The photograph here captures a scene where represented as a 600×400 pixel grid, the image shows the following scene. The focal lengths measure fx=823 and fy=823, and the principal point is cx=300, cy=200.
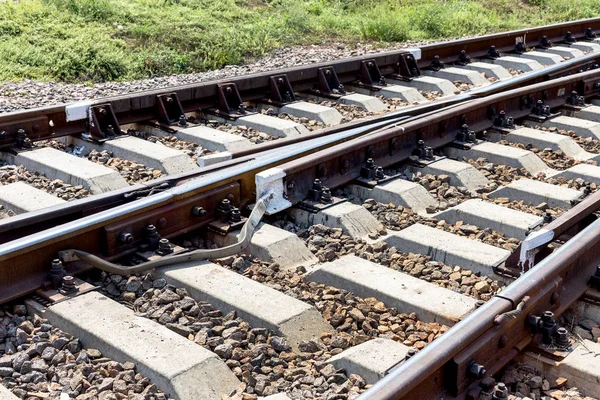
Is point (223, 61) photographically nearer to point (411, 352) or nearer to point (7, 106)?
point (7, 106)

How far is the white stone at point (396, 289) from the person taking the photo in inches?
158

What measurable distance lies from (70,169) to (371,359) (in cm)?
312

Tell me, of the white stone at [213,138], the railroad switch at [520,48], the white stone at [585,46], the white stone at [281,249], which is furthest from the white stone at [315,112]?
the white stone at [585,46]

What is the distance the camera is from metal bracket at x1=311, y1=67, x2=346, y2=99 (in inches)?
343

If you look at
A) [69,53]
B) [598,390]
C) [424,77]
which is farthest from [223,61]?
[598,390]

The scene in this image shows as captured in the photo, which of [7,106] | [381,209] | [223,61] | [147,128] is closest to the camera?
[381,209]

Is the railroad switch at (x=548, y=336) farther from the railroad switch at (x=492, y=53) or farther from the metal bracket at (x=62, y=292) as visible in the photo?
the railroad switch at (x=492, y=53)

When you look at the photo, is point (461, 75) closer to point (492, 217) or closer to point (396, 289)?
point (492, 217)

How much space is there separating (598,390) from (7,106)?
635 cm

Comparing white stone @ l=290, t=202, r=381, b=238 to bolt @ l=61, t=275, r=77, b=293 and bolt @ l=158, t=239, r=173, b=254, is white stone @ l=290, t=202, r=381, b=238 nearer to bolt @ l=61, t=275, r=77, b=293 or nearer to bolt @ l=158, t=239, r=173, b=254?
bolt @ l=158, t=239, r=173, b=254

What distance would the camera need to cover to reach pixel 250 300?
13.0 feet

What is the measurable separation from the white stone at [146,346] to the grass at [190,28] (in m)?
6.69

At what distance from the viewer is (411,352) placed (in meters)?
3.56

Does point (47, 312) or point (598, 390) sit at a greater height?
point (47, 312)
